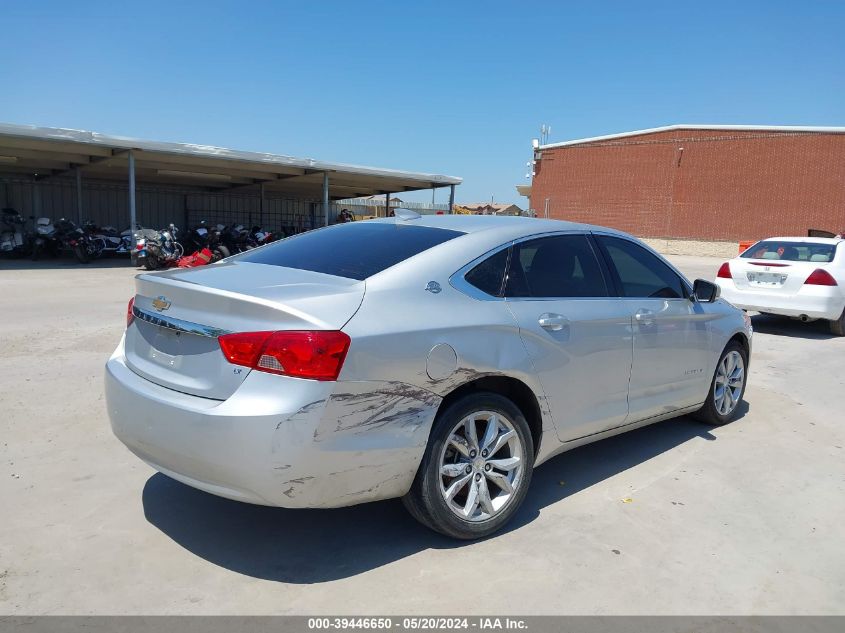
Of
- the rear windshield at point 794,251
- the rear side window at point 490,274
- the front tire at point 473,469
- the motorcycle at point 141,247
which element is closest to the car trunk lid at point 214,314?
the rear side window at point 490,274

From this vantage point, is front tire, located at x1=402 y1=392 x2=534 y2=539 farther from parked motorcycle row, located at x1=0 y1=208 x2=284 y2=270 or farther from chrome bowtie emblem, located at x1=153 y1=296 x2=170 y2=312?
parked motorcycle row, located at x1=0 y1=208 x2=284 y2=270

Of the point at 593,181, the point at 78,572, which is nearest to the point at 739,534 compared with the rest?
the point at 78,572

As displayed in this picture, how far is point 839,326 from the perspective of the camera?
10.0m

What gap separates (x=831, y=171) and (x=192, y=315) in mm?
42137

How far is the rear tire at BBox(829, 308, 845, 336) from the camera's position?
9.95m

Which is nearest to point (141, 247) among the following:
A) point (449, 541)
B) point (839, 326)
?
point (839, 326)

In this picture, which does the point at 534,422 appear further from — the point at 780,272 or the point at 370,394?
the point at 780,272

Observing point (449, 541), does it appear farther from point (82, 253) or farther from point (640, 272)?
point (82, 253)

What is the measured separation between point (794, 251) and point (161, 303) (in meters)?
10.00

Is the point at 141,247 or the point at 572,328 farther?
the point at 141,247

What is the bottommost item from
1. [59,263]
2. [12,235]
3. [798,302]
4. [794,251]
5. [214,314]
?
[59,263]

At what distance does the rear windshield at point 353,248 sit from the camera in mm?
3363

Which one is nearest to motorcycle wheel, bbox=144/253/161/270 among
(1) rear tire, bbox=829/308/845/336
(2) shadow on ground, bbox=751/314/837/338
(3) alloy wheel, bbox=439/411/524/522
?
(2) shadow on ground, bbox=751/314/837/338

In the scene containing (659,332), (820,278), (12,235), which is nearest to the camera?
(659,332)
